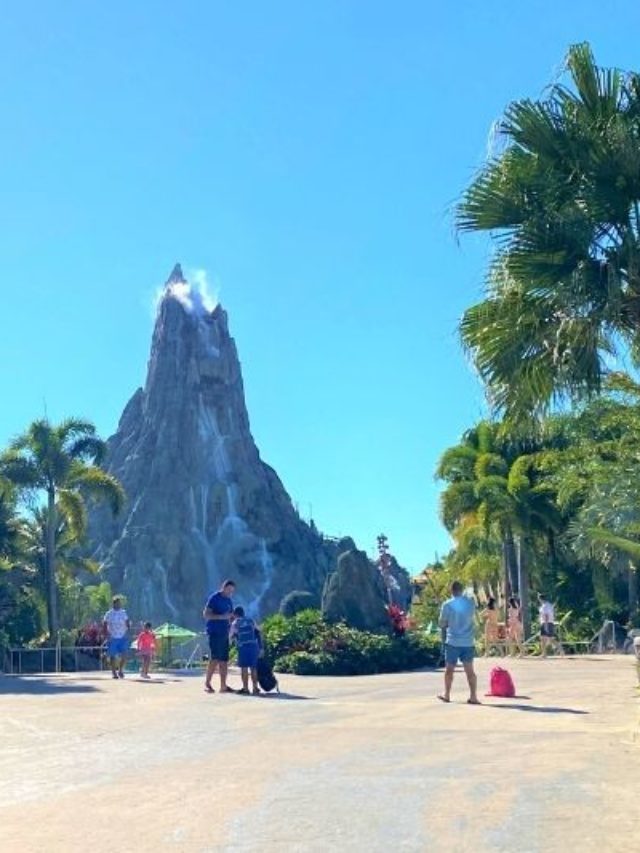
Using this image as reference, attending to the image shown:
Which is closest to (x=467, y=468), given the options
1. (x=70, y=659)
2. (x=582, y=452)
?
(x=70, y=659)

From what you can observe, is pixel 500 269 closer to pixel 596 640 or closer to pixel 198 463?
pixel 596 640

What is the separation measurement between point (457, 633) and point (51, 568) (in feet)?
91.5

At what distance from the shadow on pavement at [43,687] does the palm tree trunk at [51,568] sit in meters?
17.6

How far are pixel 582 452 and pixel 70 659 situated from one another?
19944mm

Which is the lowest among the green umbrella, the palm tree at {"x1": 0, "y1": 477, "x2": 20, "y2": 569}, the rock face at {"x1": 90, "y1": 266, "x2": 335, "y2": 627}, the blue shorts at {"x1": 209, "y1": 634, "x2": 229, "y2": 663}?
the blue shorts at {"x1": 209, "y1": 634, "x2": 229, "y2": 663}

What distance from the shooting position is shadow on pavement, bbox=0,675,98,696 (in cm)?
1736

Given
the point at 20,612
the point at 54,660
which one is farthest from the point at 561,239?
the point at 20,612

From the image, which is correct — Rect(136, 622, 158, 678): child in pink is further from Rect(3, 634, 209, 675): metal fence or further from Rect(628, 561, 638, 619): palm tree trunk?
Rect(628, 561, 638, 619): palm tree trunk

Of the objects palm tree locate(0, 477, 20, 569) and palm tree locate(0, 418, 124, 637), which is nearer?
palm tree locate(0, 477, 20, 569)

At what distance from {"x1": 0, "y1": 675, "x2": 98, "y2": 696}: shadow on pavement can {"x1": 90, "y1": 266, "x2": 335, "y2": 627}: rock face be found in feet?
235

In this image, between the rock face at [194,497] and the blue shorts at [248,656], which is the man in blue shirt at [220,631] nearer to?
the blue shorts at [248,656]

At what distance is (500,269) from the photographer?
10805 millimetres

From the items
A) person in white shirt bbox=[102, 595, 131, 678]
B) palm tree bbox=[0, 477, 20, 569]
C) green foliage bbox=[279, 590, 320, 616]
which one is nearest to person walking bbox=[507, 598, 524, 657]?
green foliage bbox=[279, 590, 320, 616]

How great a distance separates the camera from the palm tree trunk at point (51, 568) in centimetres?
3903
